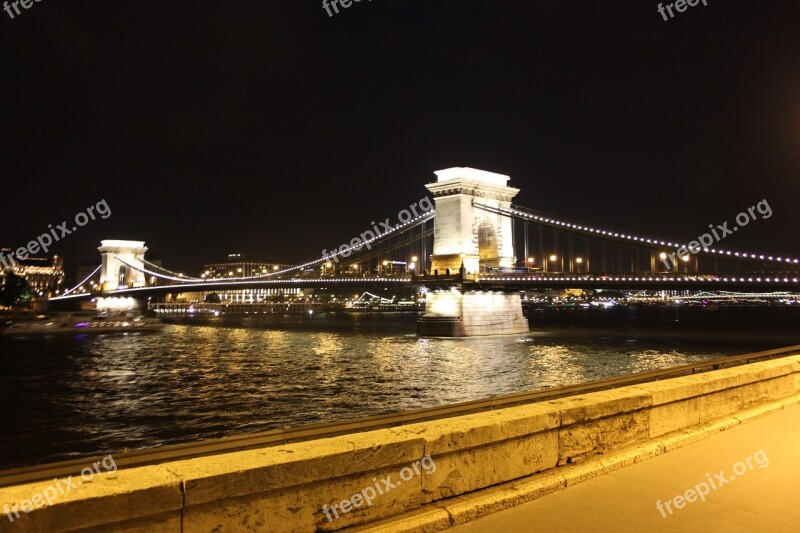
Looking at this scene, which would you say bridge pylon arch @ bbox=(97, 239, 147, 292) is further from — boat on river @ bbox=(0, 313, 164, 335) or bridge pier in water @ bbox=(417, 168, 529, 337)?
bridge pier in water @ bbox=(417, 168, 529, 337)

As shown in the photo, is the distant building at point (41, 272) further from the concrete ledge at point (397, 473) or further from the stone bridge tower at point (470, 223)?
the concrete ledge at point (397, 473)

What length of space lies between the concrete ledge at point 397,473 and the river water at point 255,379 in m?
11.1

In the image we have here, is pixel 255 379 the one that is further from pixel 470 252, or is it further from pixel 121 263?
pixel 121 263

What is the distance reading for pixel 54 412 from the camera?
18297 millimetres

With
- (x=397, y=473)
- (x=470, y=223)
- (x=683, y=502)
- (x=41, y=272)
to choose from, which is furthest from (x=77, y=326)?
(x=41, y=272)

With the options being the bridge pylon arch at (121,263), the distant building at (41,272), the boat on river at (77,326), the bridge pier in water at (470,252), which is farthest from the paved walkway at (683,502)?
the distant building at (41,272)

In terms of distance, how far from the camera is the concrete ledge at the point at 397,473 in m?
2.92

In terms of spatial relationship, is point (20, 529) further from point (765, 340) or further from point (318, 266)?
point (318, 266)

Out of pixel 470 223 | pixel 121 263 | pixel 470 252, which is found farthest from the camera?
pixel 121 263

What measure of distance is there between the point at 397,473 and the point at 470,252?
43.3 metres

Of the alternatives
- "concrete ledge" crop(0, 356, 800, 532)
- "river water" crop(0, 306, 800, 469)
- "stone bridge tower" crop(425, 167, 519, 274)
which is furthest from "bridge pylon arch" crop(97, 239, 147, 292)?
"concrete ledge" crop(0, 356, 800, 532)

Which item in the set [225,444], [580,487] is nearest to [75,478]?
[225,444]

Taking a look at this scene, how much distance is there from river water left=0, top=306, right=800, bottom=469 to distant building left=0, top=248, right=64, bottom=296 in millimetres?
88817

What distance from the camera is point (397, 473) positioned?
3.82 metres
